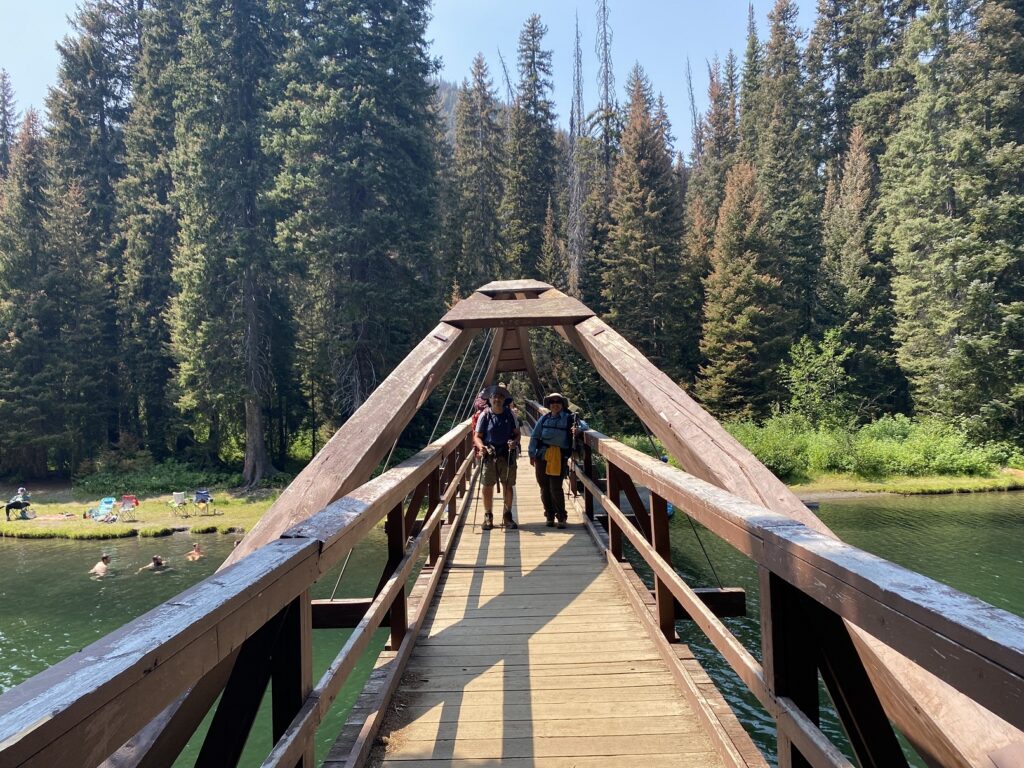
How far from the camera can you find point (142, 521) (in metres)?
19.1

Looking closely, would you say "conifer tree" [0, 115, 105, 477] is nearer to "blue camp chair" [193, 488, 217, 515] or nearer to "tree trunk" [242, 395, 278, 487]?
"tree trunk" [242, 395, 278, 487]

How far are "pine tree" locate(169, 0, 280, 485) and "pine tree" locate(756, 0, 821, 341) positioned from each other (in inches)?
877

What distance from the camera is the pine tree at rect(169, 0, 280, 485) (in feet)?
73.2

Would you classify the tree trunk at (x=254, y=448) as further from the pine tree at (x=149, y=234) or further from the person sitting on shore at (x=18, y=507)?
the person sitting on shore at (x=18, y=507)

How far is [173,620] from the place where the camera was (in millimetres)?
1044

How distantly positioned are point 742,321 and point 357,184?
53.9 ft

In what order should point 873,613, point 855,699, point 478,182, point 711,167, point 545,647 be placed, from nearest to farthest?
point 873,613
point 855,699
point 545,647
point 478,182
point 711,167

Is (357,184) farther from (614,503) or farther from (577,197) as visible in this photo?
(614,503)

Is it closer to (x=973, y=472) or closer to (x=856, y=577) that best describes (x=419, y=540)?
(x=856, y=577)

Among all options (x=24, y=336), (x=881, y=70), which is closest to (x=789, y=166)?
(x=881, y=70)

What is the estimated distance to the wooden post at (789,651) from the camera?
5.15 ft

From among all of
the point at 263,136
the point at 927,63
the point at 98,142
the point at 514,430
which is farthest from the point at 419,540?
the point at 98,142

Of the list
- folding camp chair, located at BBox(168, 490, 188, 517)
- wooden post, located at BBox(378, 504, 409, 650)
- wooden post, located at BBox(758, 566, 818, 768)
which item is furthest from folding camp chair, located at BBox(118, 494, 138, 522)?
wooden post, located at BBox(758, 566, 818, 768)

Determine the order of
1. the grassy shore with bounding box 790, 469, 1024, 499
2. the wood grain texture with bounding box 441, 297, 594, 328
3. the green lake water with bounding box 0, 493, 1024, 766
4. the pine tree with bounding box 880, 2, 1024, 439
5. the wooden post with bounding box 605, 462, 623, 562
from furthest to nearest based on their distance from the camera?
the pine tree with bounding box 880, 2, 1024, 439
the grassy shore with bounding box 790, 469, 1024, 499
the green lake water with bounding box 0, 493, 1024, 766
the wood grain texture with bounding box 441, 297, 594, 328
the wooden post with bounding box 605, 462, 623, 562
